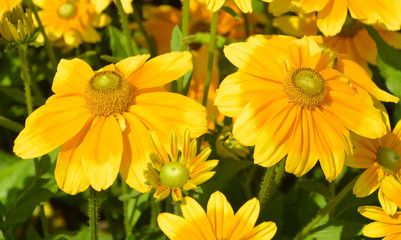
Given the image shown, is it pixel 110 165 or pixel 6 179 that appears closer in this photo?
pixel 110 165

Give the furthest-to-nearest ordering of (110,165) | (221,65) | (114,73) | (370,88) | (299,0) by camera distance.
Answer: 1. (221,65)
2. (299,0)
3. (370,88)
4. (114,73)
5. (110,165)

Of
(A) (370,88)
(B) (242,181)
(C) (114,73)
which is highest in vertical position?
(C) (114,73)

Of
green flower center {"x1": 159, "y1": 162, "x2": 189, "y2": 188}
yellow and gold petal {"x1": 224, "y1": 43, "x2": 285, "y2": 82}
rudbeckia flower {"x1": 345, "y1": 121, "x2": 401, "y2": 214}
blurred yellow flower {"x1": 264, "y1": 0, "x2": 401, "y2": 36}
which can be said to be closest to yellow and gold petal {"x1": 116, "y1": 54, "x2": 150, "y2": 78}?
yellow and gold petal {"x1": 224, "y1": 43, "x2": 285, "y2": 82}

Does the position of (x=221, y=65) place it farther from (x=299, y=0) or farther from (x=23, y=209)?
(x=23, y=209)

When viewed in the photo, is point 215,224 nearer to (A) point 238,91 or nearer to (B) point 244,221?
(B) point 244,221

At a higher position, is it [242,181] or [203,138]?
[203,138]

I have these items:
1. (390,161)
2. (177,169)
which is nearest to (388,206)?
(390,161)

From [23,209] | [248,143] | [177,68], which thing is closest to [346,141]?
[248,143]
